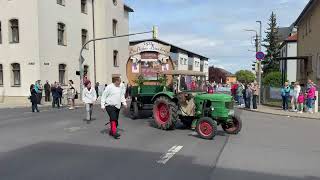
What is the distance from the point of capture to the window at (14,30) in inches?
1394

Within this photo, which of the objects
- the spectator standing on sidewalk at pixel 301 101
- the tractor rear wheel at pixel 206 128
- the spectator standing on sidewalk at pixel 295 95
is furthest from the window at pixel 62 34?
the tractor rear wheel at pixel 206 128

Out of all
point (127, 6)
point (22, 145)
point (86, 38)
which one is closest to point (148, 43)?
point (22, 145)

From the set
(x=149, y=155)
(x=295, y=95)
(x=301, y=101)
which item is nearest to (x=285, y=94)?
(x=295, y=95)

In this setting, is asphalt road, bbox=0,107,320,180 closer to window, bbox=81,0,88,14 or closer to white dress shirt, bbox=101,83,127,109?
white dress shirt, bbox=101,83,127,109

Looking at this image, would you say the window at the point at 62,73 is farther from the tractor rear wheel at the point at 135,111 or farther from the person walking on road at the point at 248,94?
the tractor rear wheel at the point at 135,111

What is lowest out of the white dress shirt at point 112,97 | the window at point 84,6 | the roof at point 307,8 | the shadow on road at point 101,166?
the shadow on road at point 101,166

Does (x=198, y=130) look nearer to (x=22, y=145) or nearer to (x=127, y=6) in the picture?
(x=22, y=145)

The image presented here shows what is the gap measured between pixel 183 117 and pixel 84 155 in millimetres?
5274

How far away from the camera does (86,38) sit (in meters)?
43.4

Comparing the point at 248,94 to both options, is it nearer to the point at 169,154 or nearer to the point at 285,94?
the point at 285,94

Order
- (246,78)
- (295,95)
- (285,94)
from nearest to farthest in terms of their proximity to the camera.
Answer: (295,95)
(285,94)
(246,78)

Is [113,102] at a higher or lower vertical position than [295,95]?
higher

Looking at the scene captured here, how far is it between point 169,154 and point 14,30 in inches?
1157

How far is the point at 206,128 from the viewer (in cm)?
1213
